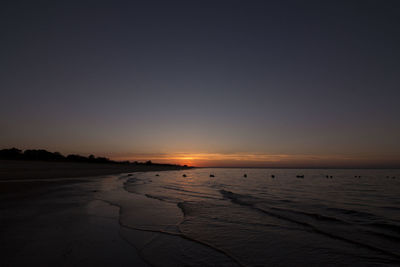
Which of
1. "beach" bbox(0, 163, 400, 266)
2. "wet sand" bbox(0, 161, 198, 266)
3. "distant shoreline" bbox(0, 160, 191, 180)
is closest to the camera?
"wet sand" bbox(0, 161, 198, 266)

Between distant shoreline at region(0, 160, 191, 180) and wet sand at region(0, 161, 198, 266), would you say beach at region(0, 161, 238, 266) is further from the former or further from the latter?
distant shoreline at region(0, 160, 191, 180)

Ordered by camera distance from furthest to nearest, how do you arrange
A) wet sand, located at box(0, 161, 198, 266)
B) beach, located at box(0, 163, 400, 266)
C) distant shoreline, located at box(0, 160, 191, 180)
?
distant shoreline, located at box(0, 160, 191, 180) < beach, located at box(0, 163, 400, 266) < wet sand, located at box(0, 161, 198, 266)

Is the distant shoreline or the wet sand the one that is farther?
the distant shoreline

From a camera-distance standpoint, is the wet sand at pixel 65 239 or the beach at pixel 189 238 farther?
the beach at pixel 189 238

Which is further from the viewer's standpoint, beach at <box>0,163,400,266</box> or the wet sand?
beach at <box>0,163,400,266</box>

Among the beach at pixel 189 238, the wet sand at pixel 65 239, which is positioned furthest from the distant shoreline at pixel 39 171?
the beach at pixel 189 238

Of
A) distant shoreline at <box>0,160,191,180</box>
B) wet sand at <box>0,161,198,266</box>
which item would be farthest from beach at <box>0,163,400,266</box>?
distant shoreline at <box>0,160,191,180</box>

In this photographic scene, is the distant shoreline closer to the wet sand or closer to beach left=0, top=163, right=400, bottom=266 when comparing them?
the wet sand

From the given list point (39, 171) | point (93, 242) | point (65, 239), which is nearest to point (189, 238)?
point (93, 242)

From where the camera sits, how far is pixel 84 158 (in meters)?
121

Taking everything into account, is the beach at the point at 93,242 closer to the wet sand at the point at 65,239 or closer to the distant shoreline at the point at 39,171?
the wet sand at the point at 65,239


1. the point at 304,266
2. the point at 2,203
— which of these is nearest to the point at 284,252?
the point at 304,266

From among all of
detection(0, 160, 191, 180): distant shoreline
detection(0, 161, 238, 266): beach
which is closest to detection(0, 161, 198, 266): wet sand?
detection(0, 161, 238, 266): beach

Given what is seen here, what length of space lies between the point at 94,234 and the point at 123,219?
2246mm
